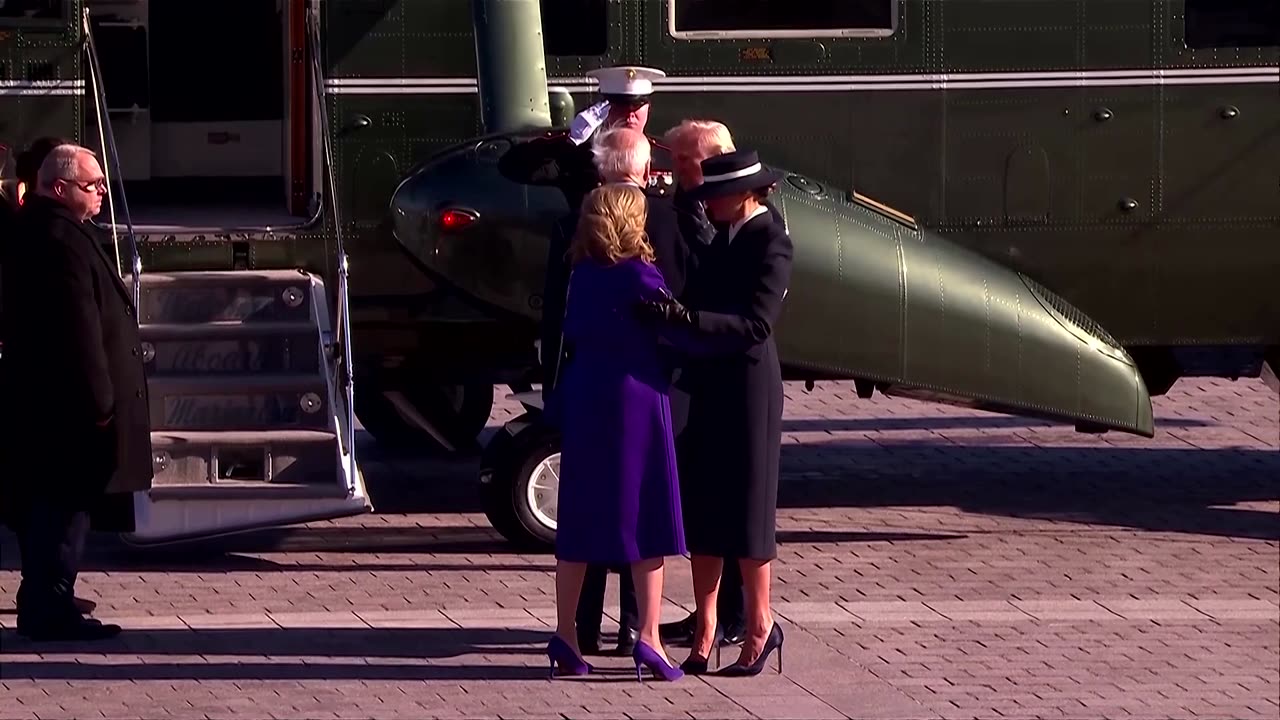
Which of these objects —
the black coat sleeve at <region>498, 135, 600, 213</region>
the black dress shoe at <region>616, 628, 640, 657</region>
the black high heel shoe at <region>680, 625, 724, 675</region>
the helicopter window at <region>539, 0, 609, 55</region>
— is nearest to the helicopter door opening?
the helicopter window at <region>539, 0, 609, 55</region>

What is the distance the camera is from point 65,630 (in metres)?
8.10

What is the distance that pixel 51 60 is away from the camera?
982 centimetres

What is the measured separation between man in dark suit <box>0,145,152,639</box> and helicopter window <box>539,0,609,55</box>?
2.66m

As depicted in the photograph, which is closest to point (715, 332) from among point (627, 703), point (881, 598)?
point (627, 703)

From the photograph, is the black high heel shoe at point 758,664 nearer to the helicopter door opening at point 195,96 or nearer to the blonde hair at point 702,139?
the blonde hair at point 702,139

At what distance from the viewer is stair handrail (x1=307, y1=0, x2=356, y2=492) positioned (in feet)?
30.6

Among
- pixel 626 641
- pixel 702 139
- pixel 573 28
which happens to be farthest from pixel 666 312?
pixel 573 28

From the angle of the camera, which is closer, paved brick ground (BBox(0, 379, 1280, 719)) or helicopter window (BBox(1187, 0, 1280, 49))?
paved brick ground (BBox(0, 379, 1280, 719))

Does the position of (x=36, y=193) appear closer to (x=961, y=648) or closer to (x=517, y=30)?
(x=517, y=30)

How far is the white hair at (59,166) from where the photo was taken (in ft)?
26.2

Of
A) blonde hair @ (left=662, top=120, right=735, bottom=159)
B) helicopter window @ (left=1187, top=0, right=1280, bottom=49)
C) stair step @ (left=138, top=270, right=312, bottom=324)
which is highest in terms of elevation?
helicopter window @ (left=1187, top=0, right=1280, bottom=49)

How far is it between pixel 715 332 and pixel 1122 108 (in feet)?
12.0

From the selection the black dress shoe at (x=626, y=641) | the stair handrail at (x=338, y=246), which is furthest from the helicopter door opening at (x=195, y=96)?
the black dress shoe at (x=626, y=641)

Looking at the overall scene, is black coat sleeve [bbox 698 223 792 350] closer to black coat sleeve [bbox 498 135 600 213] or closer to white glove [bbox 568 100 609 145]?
black coat sleeve [bbox 498 135 600 213]
